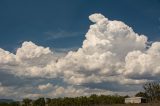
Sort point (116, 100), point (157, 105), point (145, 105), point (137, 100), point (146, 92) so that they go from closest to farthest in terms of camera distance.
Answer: point (157, 105)
point (145, 105)
point (137, 100)
point (146, 92)
point (116, 100)

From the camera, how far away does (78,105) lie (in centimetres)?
19200

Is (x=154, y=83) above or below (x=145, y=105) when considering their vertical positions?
above

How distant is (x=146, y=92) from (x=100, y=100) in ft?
102

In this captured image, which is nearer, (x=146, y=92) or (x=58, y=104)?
(x=146, y=92)

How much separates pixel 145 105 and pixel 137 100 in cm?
6689

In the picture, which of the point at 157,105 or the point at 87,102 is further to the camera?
the point at 87,102

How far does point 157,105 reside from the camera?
94438 mm

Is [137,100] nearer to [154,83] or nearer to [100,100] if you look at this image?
[154,83]

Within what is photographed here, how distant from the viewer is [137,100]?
169125mm

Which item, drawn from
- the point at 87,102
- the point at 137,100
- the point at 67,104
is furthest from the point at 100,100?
the point at 137,100

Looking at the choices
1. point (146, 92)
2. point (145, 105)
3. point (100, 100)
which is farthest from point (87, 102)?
point (145, 105)

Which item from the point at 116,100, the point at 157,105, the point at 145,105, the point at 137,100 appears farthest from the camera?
the point at 116,100

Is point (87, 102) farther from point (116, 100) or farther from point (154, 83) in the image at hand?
point (154, 83)

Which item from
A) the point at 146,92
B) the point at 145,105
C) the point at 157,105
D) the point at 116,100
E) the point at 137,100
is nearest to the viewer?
the point at 157,105
